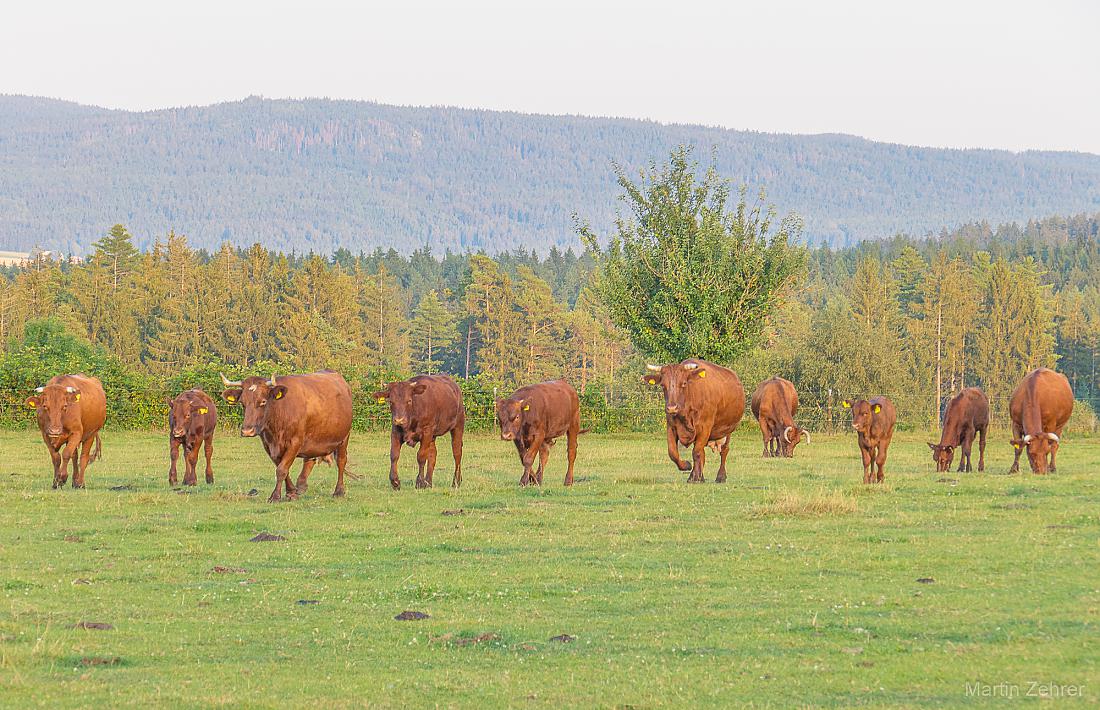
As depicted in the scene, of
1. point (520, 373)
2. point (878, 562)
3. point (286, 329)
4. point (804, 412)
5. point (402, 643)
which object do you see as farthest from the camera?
point (520, 373)

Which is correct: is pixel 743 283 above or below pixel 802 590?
above

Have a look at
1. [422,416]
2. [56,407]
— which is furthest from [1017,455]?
[56,407]

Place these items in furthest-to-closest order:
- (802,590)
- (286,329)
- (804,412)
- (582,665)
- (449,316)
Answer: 1. (449,316)
2. (286,329)
3. (804,412)
4. (802,590)
5. (582,665)

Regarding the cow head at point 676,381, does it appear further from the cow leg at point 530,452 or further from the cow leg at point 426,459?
the cow leg at point 426,459

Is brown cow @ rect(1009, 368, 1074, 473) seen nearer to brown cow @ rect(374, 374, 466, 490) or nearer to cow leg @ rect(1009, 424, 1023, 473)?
cow leg @ rect(1009, 424, 1023, 473)

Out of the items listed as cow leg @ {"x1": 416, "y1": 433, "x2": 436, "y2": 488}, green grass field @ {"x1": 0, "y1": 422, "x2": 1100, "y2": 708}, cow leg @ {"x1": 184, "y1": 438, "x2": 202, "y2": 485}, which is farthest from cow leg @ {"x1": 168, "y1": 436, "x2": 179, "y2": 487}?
cow leg @ {"x1": 416, "y1": 433, "x2": 436, "y2": 488}

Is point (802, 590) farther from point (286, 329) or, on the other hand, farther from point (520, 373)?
point (520, 373)

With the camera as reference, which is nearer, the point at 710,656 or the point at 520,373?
the point at 710,656

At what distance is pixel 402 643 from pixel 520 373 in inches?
4485

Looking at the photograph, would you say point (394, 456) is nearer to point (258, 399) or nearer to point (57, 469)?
point (258, 399)

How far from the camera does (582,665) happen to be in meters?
10.1

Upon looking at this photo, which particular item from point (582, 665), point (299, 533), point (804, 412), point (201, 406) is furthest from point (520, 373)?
point (582, 665)

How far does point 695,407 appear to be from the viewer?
2500cm

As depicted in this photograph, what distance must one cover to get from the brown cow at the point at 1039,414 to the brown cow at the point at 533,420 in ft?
29.1
